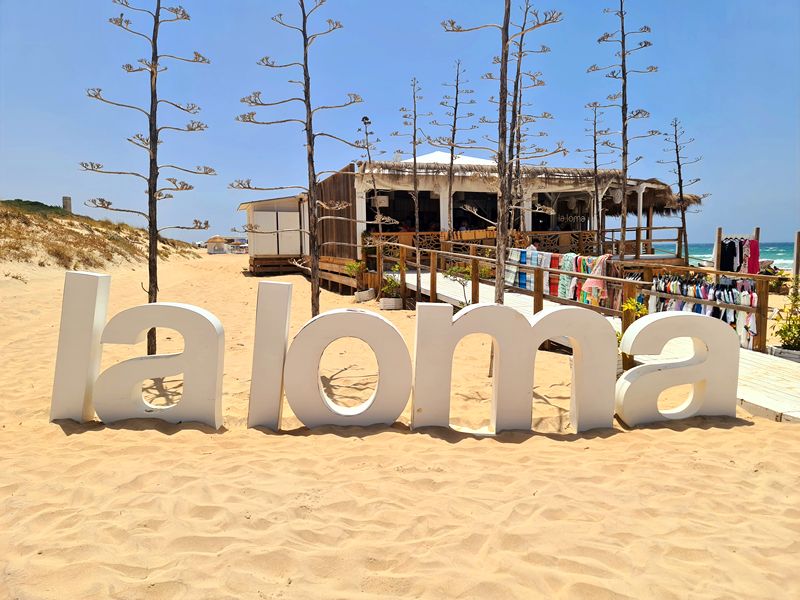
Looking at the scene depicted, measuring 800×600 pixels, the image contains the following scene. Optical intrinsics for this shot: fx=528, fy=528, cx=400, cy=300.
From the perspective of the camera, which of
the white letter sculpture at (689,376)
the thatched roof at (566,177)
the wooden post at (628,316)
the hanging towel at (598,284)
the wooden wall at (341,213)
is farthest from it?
the thatched roof at (566,177)

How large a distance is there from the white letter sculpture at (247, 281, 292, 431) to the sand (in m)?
0.23

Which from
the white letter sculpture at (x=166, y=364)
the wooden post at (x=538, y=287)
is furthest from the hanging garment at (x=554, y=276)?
the white letter sculpture at (x=166, y=364)

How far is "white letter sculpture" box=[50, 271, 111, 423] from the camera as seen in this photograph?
14.6 ft

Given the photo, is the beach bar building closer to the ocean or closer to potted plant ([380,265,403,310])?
potted plant ([380,265,403,310])

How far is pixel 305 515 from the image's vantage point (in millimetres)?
2936

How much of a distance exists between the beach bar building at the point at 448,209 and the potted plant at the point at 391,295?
1.04 metres

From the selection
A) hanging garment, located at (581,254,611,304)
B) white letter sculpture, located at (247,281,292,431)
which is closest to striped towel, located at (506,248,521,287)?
hanging garment, located at (581,254,611,304)

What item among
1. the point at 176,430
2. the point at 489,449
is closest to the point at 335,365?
the point at 176,430

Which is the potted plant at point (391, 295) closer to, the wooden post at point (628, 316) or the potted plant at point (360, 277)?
the potted plant at point (360, 277)

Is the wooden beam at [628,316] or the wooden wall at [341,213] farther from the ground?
the wooden wall at [341,213]

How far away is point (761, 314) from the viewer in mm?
6707

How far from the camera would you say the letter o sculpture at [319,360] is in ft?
14.8

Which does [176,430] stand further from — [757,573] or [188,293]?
[188,293]

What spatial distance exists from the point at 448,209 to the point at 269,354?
1211 cm
